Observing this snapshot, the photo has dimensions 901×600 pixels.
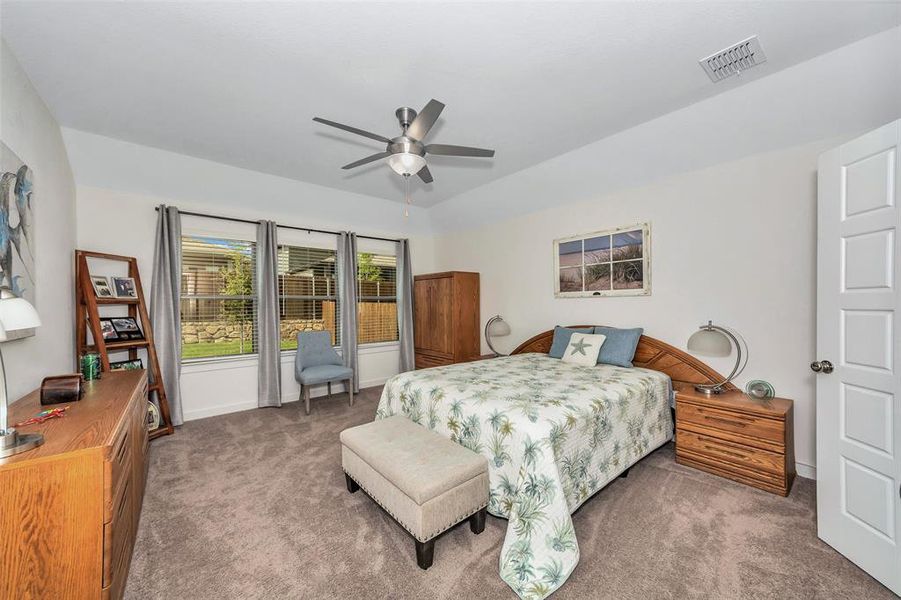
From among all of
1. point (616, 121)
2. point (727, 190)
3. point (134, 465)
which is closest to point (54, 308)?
point (134, 465)

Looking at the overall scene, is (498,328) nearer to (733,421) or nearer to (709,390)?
(709,390)

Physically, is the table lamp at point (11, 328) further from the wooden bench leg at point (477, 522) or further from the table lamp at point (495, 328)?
the table lamp at point (495, 328)

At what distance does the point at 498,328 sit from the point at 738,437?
2.73 meters

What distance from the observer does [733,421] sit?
2479 mm

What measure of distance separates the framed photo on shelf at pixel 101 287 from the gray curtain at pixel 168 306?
1.16 ft

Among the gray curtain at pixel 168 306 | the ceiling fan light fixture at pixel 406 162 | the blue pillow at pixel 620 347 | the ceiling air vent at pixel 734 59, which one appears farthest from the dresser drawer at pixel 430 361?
the ceiling air vent at pixel 734 59

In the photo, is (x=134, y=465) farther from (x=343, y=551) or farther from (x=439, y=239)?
(x=439, y=239)

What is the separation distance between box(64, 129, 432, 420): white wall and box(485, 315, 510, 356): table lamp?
6.31ft

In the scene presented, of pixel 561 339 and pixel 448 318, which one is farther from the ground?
pixel 448 318

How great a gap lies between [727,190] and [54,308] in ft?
17.9

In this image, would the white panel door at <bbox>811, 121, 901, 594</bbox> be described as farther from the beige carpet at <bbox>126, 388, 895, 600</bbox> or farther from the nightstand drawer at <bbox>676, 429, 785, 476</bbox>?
the nightstand drawer at <bbox>676, 429, 785, 476</bbox>

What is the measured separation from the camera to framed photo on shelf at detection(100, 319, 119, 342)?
3277 mm

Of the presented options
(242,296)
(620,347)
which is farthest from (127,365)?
(620,347)

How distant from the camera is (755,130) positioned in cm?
267
